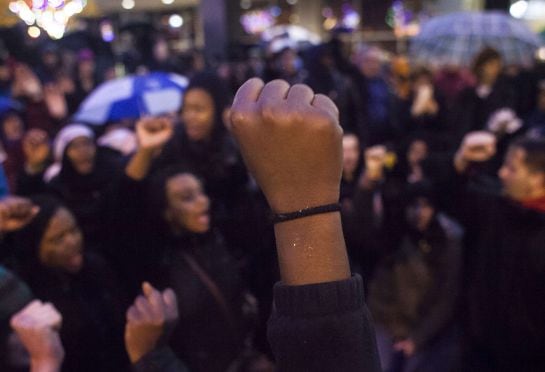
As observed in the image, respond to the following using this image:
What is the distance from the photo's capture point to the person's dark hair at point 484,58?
5.55 metres

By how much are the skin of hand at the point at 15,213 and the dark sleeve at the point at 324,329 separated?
5.39 feet

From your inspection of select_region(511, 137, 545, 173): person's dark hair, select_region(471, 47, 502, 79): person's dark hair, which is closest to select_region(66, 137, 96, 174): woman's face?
select_region(511, 137, 545, 173): person's dark hair

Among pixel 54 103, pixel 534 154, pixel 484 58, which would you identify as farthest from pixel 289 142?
pixel 54 103

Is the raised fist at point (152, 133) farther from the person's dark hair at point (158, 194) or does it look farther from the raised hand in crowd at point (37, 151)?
the raised hand in crowd at point (37, 151)

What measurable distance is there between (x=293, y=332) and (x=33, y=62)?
9.55m

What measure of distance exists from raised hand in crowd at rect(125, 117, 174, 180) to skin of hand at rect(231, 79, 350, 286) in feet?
5.03

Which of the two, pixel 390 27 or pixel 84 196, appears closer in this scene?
pixel 84 196

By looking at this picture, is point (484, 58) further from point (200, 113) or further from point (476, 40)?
point (200, 113)

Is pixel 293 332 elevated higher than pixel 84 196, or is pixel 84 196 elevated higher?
pixel 293 332

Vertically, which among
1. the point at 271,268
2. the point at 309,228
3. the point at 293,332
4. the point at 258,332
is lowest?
the point at 258,332

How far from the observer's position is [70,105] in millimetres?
6457

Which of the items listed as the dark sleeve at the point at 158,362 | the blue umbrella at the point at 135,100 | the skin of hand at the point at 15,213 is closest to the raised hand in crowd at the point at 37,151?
the blue umbrella at the point at 135,100

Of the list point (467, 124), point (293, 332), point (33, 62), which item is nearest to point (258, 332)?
point (293, 332)

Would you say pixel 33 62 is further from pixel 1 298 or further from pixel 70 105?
pixel 1 298
